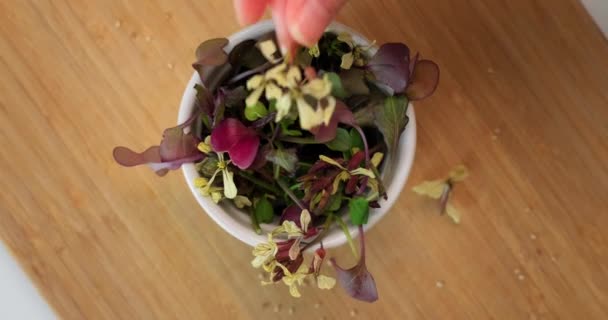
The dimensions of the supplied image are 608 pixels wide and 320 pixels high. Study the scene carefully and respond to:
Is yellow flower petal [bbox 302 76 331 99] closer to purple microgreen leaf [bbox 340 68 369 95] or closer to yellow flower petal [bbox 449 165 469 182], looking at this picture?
purple microgreen leaf [bbox 340 68 369 95]

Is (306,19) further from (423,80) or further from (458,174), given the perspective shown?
(458,174)

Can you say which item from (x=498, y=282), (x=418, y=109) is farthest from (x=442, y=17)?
(x=498, y=282)

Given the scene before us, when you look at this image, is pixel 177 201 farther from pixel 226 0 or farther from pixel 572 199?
pixel 572 199

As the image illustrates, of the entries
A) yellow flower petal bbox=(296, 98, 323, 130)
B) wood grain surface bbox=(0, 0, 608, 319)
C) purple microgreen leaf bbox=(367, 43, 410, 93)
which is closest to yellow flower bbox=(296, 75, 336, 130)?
yellow flower petal bbox=(296, 98, 323, 130)

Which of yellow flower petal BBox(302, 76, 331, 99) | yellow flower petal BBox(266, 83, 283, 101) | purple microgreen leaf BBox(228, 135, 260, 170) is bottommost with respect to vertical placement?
purple microgreen leaf BBox(228, 135, 260, 170)

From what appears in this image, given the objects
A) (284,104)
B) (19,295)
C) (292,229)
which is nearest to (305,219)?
(292,229)

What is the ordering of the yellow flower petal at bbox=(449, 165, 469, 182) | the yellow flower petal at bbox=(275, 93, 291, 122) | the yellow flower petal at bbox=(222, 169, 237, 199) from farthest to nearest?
the yellow flower petal at bbox=(449, 165, 469, 182) < the yellow flower petal at bbox=(222, 169, 237, 199) < the yellow flower petal at bbox=(275, 93, 291, 122)

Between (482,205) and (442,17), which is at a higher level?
(442,17)
